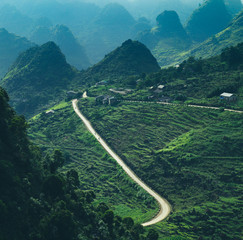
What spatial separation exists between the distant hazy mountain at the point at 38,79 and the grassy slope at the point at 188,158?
200 feet

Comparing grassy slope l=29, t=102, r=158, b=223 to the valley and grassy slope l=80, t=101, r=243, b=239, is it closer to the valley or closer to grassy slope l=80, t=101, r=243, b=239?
the valley

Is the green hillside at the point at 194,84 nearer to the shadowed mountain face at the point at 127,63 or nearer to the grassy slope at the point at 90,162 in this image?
the grassy slope at the point at 90,162

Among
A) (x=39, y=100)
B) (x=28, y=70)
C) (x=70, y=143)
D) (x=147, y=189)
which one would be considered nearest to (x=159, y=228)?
(x=147, y=189)

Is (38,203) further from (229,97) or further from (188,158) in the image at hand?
(229,97)

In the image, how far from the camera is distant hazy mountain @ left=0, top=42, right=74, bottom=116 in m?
160

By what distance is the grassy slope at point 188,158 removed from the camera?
58750 millimetres

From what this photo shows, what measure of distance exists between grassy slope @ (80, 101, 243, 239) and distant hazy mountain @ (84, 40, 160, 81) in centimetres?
6398

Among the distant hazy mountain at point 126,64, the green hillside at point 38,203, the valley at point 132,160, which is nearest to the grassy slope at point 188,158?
the valley at point 132,160

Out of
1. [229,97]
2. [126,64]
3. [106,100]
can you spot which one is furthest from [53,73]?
[229,97]

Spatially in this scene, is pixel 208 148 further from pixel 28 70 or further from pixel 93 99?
pixel 28 70

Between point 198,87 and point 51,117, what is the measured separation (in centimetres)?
5820

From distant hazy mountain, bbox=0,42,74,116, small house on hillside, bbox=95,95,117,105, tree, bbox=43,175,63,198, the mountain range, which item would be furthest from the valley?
the mountain range

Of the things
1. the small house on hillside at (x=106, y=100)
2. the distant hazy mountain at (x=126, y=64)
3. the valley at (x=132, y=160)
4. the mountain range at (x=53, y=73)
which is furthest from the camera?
the distant hazy mountain at (x=126, y=64)

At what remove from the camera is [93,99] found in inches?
5148
